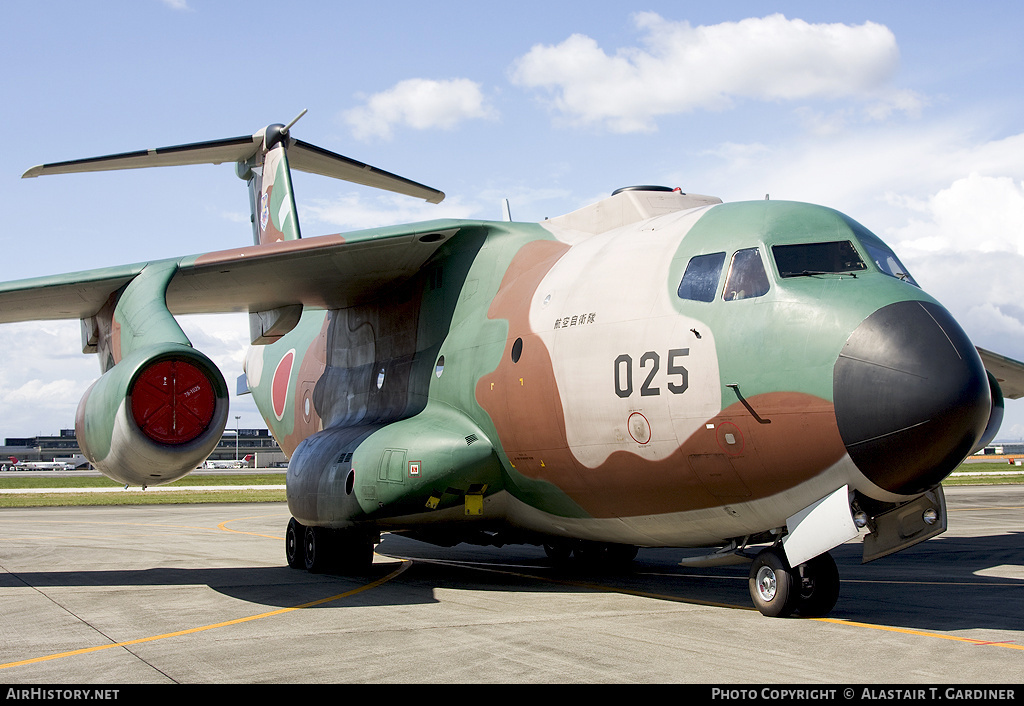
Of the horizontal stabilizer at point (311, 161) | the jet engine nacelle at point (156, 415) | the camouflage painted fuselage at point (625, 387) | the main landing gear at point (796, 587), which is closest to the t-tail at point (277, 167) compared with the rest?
the horizontal stabilizer at point (311, 161)

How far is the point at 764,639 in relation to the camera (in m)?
7.04

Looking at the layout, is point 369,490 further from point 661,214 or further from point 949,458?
point 949,458

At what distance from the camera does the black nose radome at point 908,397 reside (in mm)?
6855

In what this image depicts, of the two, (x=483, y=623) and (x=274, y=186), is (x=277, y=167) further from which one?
(x=483, y=623)

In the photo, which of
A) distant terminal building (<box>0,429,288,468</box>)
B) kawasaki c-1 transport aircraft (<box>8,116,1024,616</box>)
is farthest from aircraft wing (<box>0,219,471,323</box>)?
distant terminal building (<box>0,429,288,468</box>)

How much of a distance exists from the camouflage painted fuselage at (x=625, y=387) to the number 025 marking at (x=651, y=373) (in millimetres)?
15

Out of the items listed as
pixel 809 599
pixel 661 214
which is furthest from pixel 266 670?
pixel 661 214

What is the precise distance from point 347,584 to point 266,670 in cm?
513

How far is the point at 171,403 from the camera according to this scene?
9.18m

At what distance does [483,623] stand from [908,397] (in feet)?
13.0

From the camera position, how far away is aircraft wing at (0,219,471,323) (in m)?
10.9

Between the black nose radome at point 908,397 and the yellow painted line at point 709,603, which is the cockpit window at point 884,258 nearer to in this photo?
the black nose radome at point 908,397

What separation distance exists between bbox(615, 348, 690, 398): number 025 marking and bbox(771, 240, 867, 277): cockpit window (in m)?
1.13

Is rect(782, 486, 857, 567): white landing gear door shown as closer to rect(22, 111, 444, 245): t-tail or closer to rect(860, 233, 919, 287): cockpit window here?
rect(860, 233, 919, 287): cockpit window
